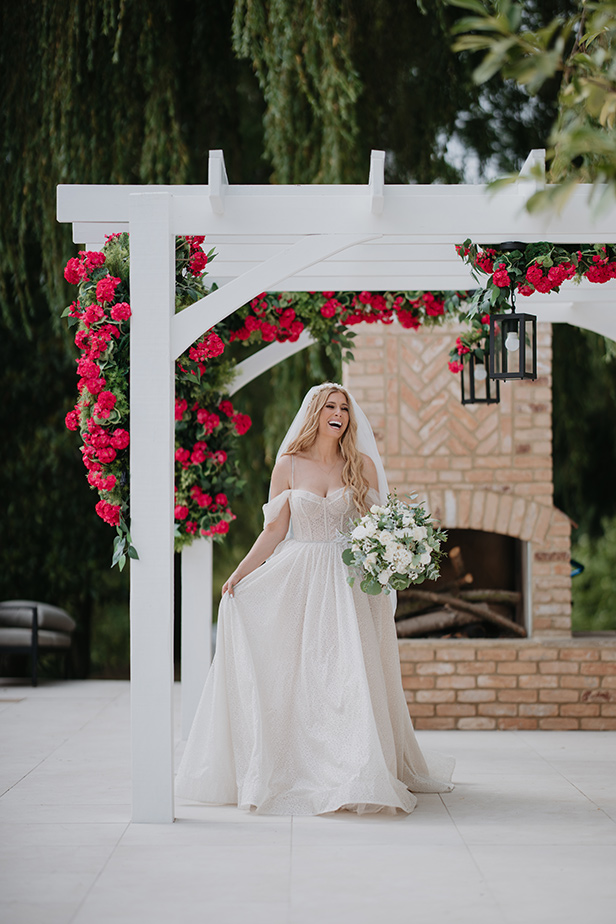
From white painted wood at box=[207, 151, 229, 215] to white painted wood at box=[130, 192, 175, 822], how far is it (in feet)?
0.62

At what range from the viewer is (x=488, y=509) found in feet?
21.7

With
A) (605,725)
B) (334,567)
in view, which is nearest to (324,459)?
(334,567)

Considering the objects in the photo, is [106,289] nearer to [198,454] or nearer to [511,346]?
[198,454]

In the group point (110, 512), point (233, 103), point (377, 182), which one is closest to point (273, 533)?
point (110, 512)

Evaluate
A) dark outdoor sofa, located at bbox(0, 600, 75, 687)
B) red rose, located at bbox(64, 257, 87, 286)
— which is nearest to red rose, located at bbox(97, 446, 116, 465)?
red rose, located at bbox(64, 257, 87, 286)

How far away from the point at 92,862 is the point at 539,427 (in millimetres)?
4337

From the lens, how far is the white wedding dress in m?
4.11

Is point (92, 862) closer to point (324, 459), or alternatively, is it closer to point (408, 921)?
point (408, 921)

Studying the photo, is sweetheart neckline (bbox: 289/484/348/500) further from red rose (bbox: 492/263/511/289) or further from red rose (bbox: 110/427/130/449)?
red rose (bbox: 492/263/511/289)

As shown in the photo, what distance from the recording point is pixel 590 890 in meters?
3.13

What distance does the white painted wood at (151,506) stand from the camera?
3.94 m

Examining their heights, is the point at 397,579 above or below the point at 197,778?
above

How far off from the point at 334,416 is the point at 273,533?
2.03 ft

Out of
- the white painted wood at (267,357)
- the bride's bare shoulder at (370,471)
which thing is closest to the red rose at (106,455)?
the bride's bare shoulder at (370,471)
